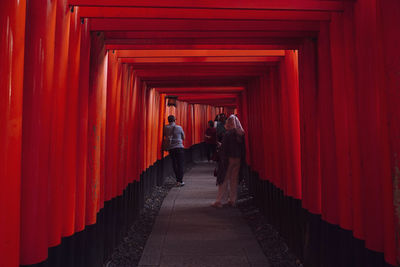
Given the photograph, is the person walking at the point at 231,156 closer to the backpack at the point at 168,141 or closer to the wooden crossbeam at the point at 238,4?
the backpack at the point at 168,141

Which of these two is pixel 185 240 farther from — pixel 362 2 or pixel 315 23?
pixel 362 2

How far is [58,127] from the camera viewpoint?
2.25 meters

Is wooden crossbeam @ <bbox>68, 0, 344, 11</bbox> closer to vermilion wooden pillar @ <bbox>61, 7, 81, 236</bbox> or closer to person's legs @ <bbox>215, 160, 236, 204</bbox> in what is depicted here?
vermilion wooden pillar @ <bbox>61, 7, 81, 236</bbox>

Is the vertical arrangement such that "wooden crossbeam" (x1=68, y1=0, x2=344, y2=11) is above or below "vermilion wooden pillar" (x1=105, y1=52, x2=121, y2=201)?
above

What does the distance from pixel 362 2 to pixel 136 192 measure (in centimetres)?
473

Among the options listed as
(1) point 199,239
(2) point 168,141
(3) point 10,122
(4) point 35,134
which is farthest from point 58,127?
(2) point 168,141

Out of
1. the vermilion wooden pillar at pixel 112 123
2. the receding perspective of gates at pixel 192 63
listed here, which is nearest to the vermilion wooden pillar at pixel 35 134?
the receding perspective of gates at pixel 192 63

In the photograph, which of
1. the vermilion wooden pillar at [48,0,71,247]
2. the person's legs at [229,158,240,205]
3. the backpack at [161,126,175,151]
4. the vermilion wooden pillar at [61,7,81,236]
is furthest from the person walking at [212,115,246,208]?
the vermilion wooden pillar at [48,0,71,247]

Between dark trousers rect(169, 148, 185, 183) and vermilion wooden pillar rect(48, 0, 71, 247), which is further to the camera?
Answer: dark trousers rect(169, 148, 185, 183)

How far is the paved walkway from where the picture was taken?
382 cm

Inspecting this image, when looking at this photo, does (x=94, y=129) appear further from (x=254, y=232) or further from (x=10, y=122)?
(x=254, y=232)

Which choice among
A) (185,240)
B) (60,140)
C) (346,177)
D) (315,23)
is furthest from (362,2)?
(185,240)

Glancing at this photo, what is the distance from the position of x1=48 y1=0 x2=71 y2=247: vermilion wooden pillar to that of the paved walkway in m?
1.81

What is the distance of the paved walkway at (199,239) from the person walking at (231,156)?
0.54m
